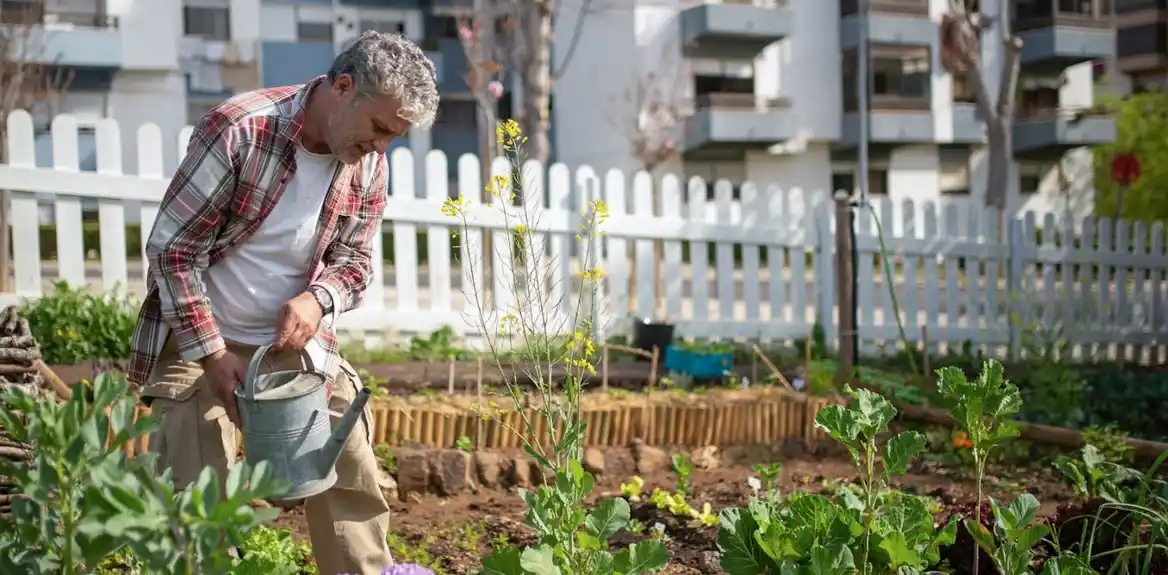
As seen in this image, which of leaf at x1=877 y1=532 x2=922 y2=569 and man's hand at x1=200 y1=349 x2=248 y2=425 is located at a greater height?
man's hand at x1=200 y1=349 x2=248 y2=425

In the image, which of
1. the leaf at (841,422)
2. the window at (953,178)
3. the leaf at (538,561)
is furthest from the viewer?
the window at (953,178)

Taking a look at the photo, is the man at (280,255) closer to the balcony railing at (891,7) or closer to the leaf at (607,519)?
the leaf at (607,519)

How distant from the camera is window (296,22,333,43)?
23.3m

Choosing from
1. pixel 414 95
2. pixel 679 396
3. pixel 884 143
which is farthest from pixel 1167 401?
pixel 884 143

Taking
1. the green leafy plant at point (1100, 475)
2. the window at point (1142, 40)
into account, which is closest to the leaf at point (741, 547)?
the green leafy plant at point (1100, 475)

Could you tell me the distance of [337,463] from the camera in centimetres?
233

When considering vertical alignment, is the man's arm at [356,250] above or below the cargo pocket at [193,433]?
above

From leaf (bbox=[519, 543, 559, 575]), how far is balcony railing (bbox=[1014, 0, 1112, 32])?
2679 cm

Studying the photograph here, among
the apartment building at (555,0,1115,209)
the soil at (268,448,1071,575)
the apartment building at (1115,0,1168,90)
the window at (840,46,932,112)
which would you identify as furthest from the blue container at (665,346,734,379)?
the apartment building at (1115,0,1168,90)

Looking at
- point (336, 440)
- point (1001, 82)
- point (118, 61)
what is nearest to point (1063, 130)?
point (1001, 82)

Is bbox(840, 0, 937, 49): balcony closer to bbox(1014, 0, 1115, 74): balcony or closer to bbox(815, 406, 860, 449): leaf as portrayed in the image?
bbox(1014, 0, 1115, 74): balcony

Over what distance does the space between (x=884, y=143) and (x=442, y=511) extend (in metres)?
22.6

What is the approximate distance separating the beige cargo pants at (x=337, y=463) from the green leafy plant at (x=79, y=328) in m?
3.05

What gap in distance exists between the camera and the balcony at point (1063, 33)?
25.2 metres
